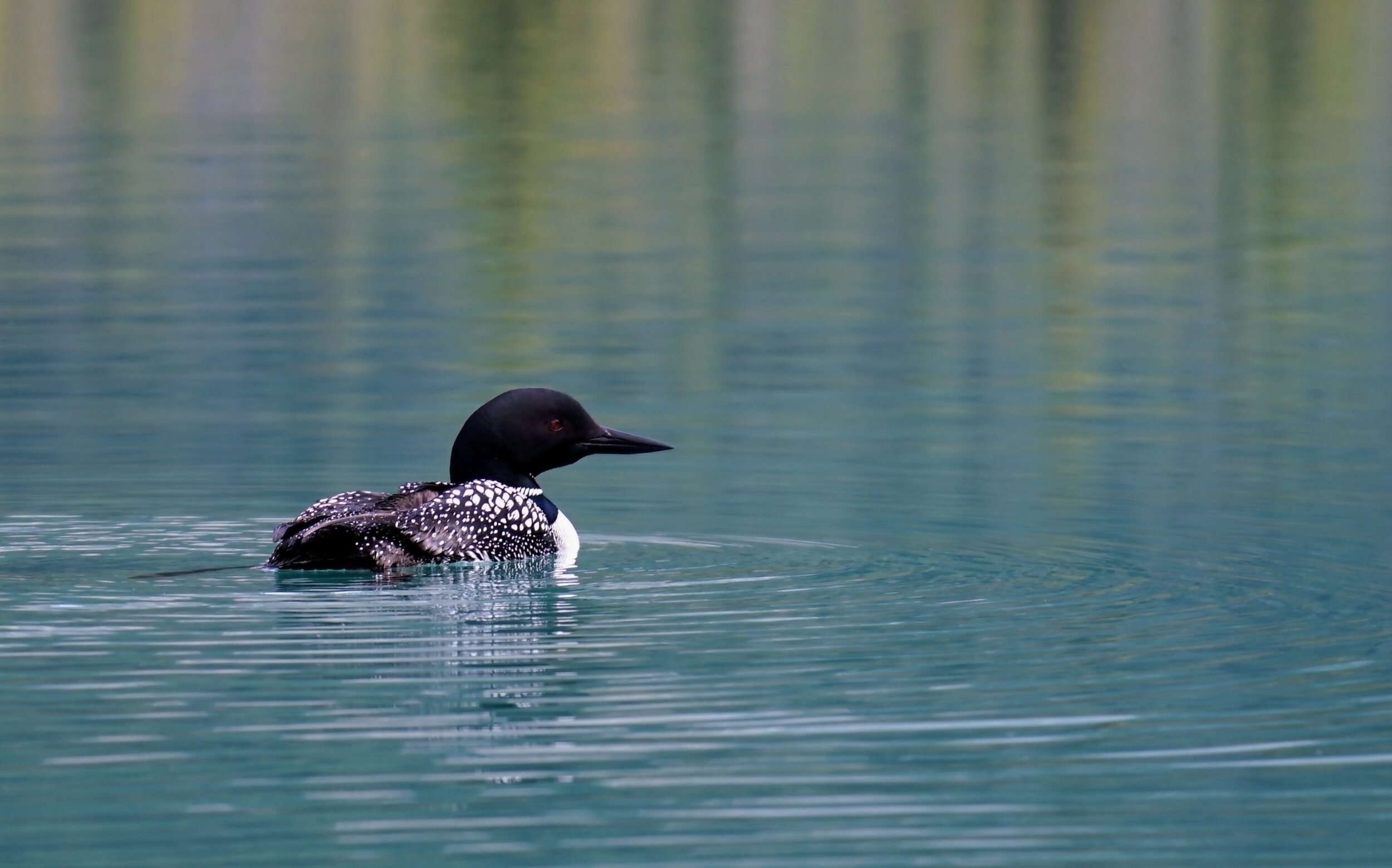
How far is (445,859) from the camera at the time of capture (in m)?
6.00

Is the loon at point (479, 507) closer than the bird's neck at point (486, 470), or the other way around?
the loon at point (479, 507)

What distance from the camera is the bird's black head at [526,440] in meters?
10.3

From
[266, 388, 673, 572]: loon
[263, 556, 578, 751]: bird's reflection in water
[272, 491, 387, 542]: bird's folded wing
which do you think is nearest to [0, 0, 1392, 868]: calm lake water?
[263, 556, 578, 751]: bird's reflection in water

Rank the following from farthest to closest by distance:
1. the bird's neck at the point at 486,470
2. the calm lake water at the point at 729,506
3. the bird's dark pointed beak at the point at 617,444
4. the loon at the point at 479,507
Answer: the bird's dark pointed beak at the point at 617,444 → the bird's neck at the point at 486,470 → the loon at the point at 479,507 → the calm lake water at the point at 729,506

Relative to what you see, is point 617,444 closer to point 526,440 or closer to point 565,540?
point 526,440

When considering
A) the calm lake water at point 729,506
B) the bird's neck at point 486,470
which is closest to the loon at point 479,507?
the bird's neck at point 486,470

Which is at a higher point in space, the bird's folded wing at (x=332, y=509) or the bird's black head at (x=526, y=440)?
the bird's black head at (x=526, y=440)

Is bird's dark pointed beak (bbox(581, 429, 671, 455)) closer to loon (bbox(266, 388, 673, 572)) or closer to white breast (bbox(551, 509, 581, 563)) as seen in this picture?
loon (bbox(266, 388, 673, 572))

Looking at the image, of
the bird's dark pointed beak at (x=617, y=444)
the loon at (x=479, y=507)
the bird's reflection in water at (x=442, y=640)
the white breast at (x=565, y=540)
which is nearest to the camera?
the bird's reflection in water at (x=442, y=640)

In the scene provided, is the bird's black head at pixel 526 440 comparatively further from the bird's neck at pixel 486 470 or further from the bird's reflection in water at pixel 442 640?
the bird's reflection in water at pixel 442 640

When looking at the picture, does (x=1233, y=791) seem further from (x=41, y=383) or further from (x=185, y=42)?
(x=185, y=42)

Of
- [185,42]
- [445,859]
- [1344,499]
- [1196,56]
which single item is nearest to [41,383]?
[1344,499]

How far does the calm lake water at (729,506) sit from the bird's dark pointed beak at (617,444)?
0.96ft

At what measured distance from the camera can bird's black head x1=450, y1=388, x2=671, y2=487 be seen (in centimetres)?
1033
